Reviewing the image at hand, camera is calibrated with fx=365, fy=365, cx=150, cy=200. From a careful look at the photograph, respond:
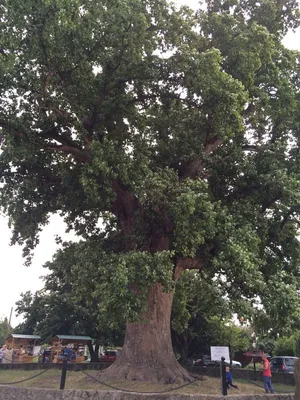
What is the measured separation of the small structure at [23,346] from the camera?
920 inches

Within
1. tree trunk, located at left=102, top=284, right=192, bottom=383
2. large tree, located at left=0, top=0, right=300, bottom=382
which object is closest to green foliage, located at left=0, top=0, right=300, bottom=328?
large tree, located at left=0, top=0, right=300, bottom=382

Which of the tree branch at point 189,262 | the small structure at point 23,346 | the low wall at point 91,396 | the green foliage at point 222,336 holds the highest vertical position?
the tree branch at point 189,262

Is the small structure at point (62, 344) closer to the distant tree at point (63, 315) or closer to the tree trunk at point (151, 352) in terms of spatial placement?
the distant tree at point (63, 315)

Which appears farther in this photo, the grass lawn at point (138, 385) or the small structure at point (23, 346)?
the small structure at point (23, 346)

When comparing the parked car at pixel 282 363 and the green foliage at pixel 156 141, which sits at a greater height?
the green foliage at pixel 156 141

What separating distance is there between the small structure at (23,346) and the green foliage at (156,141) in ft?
41.0

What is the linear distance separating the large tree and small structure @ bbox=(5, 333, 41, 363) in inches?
503

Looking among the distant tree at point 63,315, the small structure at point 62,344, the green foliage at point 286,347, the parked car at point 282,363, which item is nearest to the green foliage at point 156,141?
the small structure at point 62,344

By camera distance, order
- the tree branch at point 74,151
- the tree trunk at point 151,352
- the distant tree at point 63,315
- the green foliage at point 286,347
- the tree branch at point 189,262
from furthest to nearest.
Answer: the green foliage at point 286,347 → the distant tree at point 63,315 → the tree branch at point 74,151 → the tree branch at point 189,262 → the tree trunk at point 151,352

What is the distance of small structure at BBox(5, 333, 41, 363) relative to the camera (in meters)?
23.4

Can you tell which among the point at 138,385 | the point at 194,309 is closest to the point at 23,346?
the point at 194,309

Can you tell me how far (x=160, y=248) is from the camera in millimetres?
12141

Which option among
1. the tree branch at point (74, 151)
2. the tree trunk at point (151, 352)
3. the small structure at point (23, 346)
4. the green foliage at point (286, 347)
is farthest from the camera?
the green foliage at point (286, 347)

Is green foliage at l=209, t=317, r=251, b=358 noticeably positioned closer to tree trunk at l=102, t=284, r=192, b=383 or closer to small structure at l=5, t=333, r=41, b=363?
small structure at l=5, t=333, r=41, b=363
